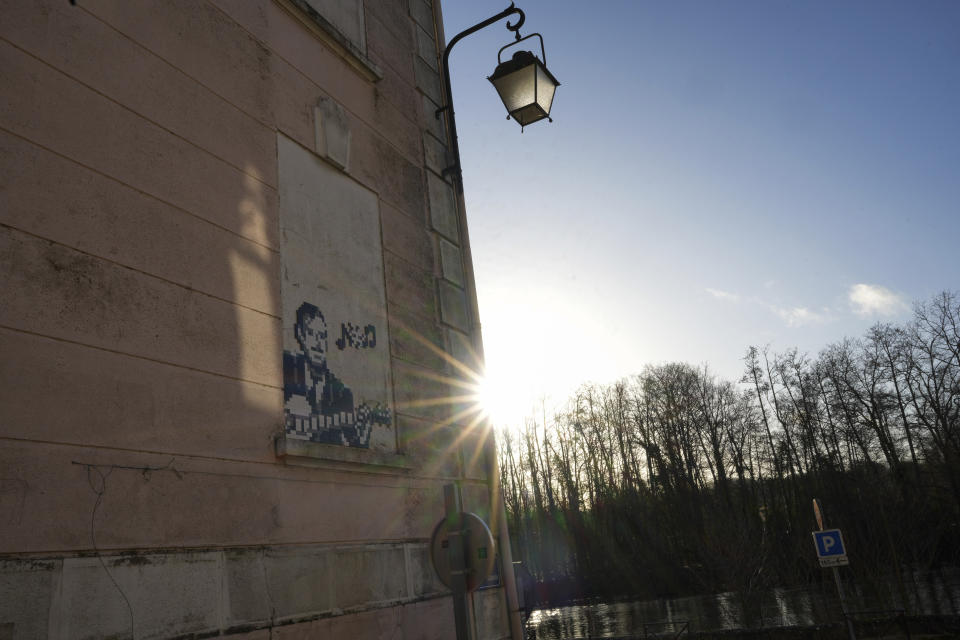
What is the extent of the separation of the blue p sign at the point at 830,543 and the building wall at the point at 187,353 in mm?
7094

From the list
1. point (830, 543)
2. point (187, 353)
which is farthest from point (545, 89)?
point (830, 543)

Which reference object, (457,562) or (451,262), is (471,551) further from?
(451,262)

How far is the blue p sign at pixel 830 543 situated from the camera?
10.9 meters

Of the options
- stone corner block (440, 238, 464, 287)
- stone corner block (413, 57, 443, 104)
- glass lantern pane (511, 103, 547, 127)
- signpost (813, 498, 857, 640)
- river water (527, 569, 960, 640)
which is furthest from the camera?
river water (527, 569, 960, 640)

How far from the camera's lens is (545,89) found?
6730 mm

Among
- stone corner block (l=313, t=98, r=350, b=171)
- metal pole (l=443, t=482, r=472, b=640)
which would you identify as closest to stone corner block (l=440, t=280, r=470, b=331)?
stone corner block (l=313, t=98, r=350, b=171)

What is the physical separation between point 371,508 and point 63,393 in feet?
8.01

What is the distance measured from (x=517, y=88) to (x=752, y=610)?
15.5 metres

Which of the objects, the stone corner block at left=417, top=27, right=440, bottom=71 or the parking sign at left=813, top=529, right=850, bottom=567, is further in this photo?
the parking sign at left=813, top=529, right=850, bottom=567

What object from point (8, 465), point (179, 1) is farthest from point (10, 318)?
point (179, 1)

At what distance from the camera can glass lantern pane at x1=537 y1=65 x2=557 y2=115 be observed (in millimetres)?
6641

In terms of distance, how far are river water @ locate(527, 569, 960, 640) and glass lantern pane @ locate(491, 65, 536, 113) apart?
11267 mm

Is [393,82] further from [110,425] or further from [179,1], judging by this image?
[110,425]

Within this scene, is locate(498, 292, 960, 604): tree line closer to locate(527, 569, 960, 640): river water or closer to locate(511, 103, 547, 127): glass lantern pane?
locate(527, 569, 960, 640): river water
